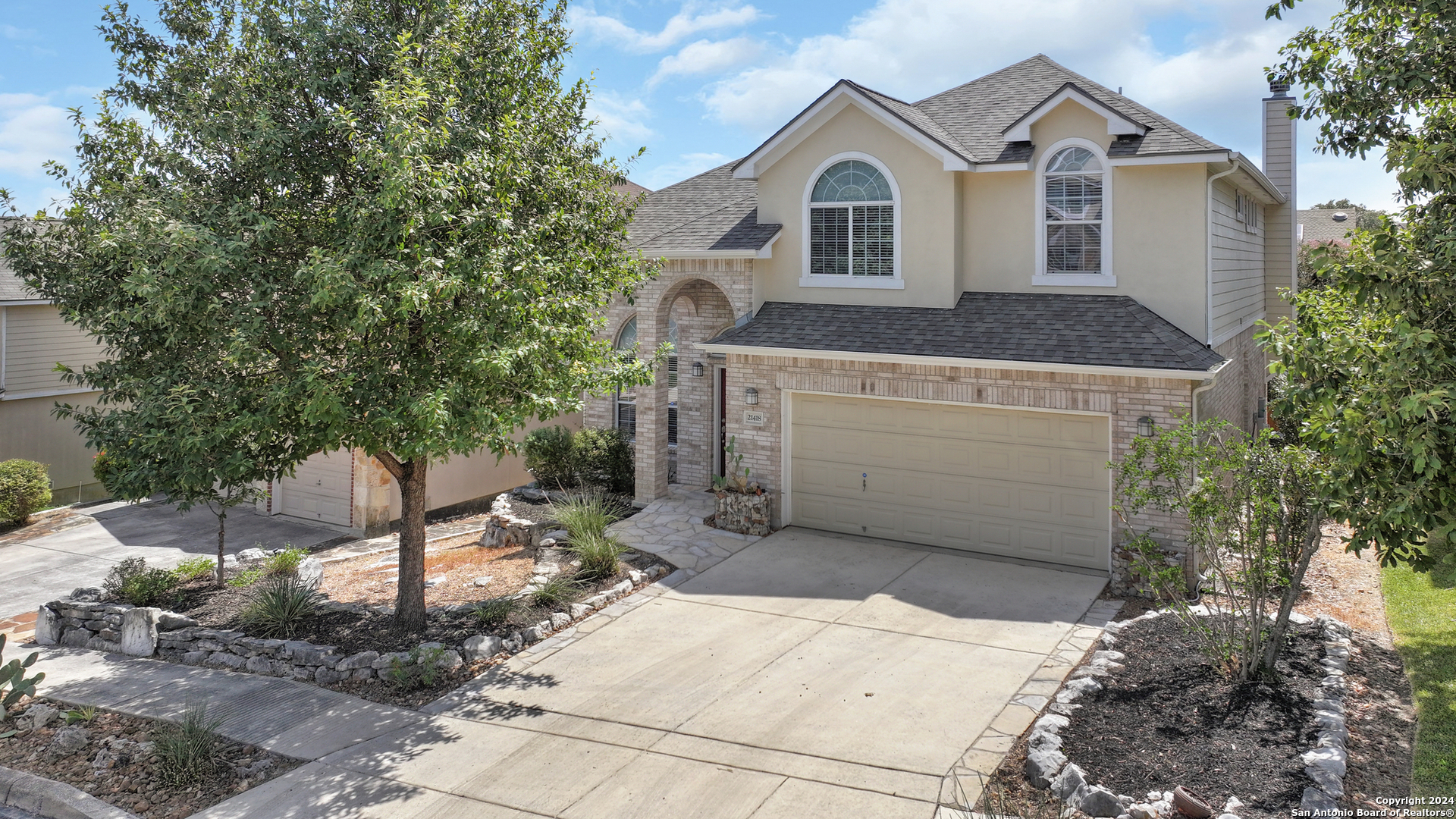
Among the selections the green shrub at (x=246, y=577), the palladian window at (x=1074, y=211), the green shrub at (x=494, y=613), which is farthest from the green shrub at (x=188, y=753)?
the palladian window at (x=1074, y=211)

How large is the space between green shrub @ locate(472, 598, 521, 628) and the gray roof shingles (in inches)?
271

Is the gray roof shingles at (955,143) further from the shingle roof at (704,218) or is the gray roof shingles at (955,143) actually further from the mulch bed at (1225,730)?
the mulch bed at (1225,730)

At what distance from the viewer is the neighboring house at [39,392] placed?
2130 cm

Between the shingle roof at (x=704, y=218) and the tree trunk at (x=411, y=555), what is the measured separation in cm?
550

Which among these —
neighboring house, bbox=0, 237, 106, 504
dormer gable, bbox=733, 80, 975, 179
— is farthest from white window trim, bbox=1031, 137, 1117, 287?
neighboring house, bbox=0, 237, 106, 504

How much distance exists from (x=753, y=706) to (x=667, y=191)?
44.3 ft

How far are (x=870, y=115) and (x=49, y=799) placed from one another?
510 inches

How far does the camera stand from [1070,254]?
46.4ft

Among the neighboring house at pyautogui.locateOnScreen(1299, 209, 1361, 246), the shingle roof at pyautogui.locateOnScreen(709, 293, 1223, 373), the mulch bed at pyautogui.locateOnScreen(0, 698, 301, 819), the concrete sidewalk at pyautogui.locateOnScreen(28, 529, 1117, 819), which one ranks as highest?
the neighboring house at pyautogui.locateOnScreen(1299, 209, 1361, 246)

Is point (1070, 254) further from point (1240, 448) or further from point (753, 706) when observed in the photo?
point (753, 706)

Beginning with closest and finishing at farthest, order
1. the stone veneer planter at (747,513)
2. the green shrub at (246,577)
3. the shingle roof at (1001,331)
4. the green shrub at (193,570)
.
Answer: the shingle roof at (1001,331) → the green shrub at (246,577) → the green shrub at (193,570) → the stone veneer planter at (747,513)

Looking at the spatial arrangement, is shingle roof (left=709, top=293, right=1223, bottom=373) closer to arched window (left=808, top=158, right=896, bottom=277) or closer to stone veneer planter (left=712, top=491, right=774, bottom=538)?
arched window (left=808, top=158, right=896, bottom=277)

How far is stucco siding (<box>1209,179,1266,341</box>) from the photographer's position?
1405 cm

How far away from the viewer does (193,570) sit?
516 inches
